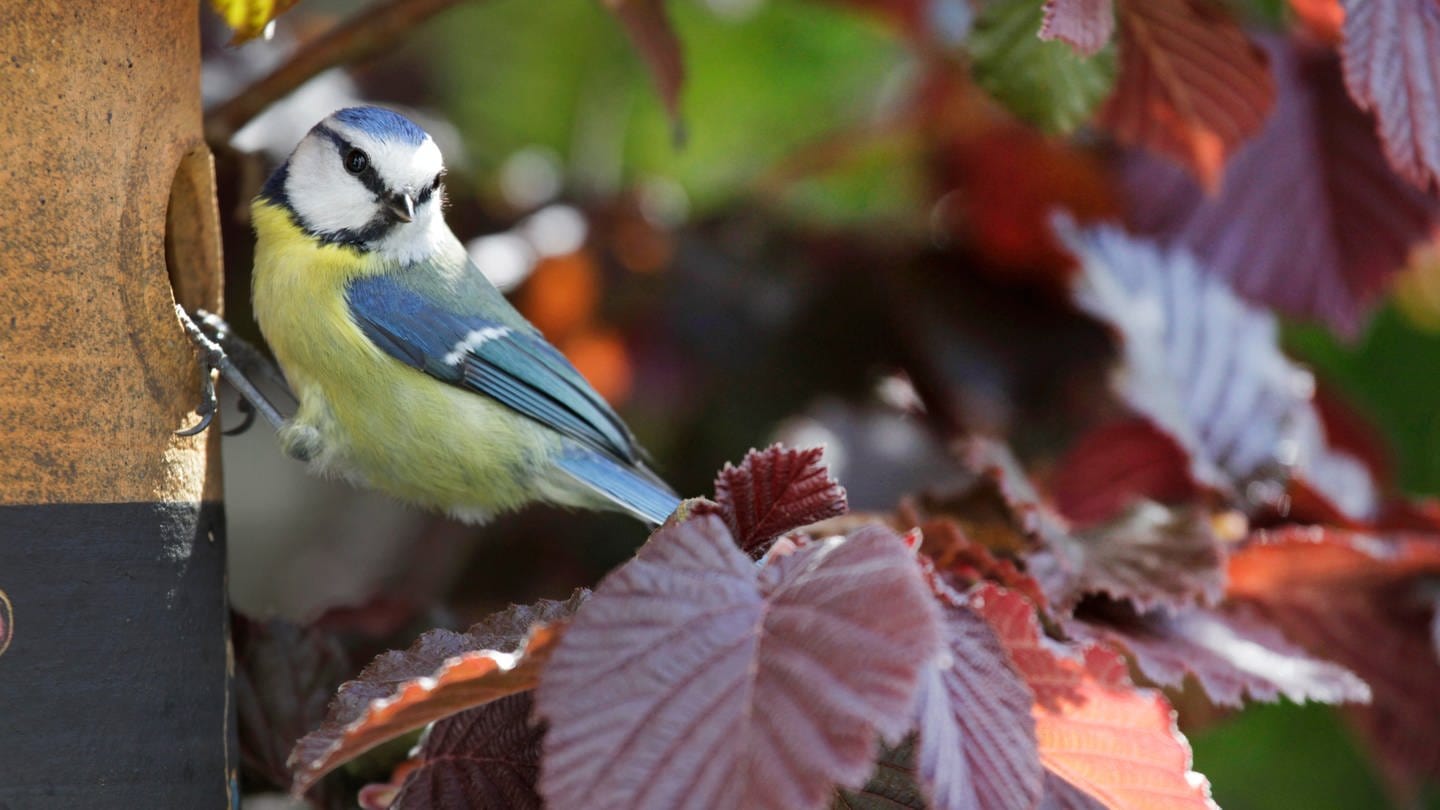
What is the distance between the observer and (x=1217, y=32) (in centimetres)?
148

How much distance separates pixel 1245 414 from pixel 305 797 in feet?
3.82

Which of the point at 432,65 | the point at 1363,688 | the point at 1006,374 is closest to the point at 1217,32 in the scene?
the point at 1363,688

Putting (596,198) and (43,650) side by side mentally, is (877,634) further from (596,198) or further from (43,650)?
(596,198)

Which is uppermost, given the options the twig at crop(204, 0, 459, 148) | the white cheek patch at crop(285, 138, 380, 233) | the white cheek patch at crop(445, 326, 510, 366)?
the twig at crop(204, 0, 459, 148)

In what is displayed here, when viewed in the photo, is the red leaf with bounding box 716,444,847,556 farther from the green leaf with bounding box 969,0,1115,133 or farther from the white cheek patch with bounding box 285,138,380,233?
the white cheek patch with bounding box 285,138,380,233

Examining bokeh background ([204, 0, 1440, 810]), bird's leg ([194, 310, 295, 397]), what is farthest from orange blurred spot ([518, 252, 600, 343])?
bird's leg ([194, 310, 295, 397])

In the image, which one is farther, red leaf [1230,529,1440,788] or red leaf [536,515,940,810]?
red leaf [1230,529,1440,788]

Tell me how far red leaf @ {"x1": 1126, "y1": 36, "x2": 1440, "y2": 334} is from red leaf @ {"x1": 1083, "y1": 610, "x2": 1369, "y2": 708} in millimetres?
687

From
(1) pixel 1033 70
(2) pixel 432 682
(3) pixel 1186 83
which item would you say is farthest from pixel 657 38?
(2) pixel 432 682

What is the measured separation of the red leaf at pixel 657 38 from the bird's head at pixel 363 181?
0.27 metres

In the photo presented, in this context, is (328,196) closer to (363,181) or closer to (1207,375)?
(363,181)

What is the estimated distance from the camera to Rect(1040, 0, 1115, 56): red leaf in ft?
3.51

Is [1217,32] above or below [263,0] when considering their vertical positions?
below

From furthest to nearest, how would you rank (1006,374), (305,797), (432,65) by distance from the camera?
1. (432,65)
2. (1006,374)
3. (305,797)
